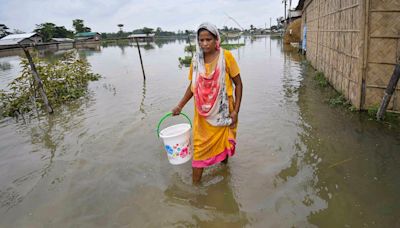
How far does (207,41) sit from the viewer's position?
103 inches

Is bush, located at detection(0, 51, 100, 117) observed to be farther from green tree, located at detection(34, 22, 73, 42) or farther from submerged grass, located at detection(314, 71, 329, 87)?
green tree, located at detection(34, 22, 73, 42)

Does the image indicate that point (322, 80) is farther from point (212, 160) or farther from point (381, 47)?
point (212, 160)

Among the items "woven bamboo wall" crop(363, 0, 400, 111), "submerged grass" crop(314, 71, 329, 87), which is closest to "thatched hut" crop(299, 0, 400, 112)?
"woven bamboo wall" crop(363, 0, 400, 111)

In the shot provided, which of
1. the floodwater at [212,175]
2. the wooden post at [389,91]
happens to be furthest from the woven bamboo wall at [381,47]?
the floodwater at [212,175]

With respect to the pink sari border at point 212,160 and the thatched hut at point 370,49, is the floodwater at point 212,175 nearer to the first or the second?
the pink sari border at point 212,160

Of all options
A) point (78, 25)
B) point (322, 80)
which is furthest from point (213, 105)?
point (78, 25)

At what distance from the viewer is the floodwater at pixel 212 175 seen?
2.63 metres

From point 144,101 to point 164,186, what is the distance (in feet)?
14.6

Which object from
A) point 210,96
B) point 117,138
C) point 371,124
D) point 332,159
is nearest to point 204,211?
point 210,96

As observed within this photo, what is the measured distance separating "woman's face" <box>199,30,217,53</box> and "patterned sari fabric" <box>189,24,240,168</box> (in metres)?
0.05

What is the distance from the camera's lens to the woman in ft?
8.75

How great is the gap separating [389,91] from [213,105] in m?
3.30

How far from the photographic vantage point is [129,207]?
284 centimetres

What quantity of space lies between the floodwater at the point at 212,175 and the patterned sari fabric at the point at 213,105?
46 centimetres
